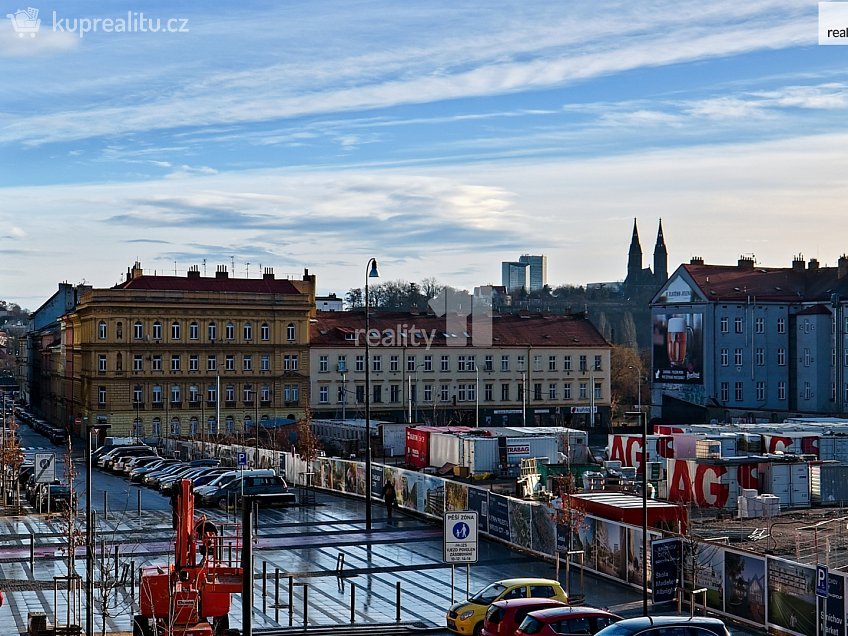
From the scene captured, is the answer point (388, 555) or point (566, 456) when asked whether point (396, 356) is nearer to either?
point (566, 456)

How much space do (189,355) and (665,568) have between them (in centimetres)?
6434

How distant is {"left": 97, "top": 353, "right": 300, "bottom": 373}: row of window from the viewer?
8425 cm

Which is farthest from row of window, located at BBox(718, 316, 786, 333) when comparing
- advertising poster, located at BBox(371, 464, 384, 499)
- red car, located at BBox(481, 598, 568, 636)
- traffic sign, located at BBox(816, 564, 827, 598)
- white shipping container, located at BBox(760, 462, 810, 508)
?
red car, located at BBox(481, 598, 568, 636)

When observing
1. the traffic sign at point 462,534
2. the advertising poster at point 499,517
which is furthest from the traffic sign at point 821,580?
the advertising poster at point 499,517

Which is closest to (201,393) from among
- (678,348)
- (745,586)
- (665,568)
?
(678,348)

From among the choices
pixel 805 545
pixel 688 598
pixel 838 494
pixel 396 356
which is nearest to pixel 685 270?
pixel 396 356

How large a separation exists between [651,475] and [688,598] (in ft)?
88.9

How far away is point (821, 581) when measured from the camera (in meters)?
22.1

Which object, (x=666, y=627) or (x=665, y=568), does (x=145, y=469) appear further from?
(x=666, y=627)

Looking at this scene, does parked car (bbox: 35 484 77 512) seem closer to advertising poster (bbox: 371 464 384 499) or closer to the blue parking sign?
advertising poster (bbox: 371 464 384 499)

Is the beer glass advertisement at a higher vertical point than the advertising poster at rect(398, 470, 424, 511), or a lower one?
higher

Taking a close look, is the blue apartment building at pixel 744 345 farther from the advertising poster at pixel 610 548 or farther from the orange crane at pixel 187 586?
the orange crane at pixel 187 586

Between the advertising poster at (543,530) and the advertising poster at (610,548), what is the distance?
2.02 m

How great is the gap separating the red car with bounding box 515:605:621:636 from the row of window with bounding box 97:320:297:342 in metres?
67.0
